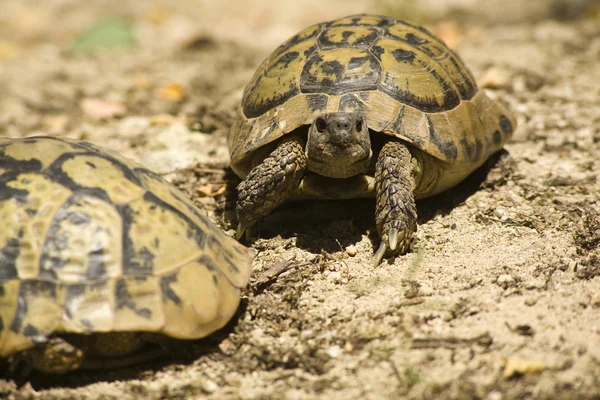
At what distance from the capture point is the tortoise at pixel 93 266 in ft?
7.79

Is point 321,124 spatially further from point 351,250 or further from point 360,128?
point 351,250

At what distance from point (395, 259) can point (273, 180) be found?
2.38ft

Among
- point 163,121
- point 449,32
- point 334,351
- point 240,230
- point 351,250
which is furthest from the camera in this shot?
point 449,32

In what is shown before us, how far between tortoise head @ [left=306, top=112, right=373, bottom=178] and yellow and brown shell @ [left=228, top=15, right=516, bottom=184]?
0.11 meters

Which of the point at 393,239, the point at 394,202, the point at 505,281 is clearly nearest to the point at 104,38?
the point at 394,202

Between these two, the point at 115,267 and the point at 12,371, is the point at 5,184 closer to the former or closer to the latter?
the point at 115,267

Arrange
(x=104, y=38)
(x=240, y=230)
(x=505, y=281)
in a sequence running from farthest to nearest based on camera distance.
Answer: (x=104, y=38) → (x=240, y=230) → (x=505, y=281)

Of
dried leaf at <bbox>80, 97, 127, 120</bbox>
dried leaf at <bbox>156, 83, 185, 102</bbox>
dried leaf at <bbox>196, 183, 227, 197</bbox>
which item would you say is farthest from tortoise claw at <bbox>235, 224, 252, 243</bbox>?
dried leaf at <bbox>156, 83, 185, 102</bbox>

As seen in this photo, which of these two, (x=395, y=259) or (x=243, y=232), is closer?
(x=395, y=259)

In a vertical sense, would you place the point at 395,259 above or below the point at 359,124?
below

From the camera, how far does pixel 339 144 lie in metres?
3.09

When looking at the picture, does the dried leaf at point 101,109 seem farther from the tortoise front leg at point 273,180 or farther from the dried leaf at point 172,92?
the tortoise front leg at point 273,180

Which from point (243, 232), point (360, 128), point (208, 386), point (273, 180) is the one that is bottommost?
point (208, 386)

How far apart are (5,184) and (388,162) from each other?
1.73 meters
